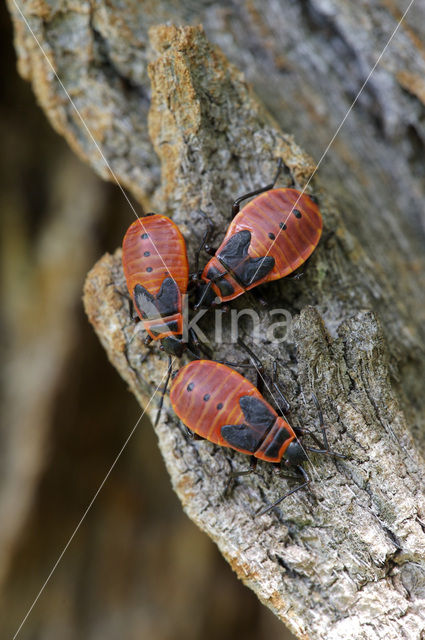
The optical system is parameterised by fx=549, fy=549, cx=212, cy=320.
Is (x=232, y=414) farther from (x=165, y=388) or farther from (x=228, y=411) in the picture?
(x=165, y=388)

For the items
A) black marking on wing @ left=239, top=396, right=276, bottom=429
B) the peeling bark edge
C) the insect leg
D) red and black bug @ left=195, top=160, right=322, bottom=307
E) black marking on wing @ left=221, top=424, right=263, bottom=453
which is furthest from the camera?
the insect leg

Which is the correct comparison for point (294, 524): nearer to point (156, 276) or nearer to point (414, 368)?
point (414, 368)

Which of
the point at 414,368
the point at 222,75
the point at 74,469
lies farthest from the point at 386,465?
the point at 74,469

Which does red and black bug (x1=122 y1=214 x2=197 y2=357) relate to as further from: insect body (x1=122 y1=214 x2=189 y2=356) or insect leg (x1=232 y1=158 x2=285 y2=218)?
insect leg (x1=232 y1=158 x2=285 y2=218)

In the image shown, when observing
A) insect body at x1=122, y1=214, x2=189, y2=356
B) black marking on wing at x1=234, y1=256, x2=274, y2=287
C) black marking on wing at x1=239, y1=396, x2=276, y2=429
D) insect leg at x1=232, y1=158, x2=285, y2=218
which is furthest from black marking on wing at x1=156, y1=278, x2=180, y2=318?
black marking on wing at x1=239, y1=396, x2=276, y2=429

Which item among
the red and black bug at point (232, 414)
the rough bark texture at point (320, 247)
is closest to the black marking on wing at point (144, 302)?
the rough bark texture at point (320, 247)

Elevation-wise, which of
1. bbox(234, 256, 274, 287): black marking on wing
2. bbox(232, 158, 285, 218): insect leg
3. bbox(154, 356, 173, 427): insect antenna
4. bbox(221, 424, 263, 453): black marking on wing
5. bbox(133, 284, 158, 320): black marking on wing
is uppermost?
bbox(232, 158, 285, 218): insect leg

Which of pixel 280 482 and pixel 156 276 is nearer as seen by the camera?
pixel 280 482
